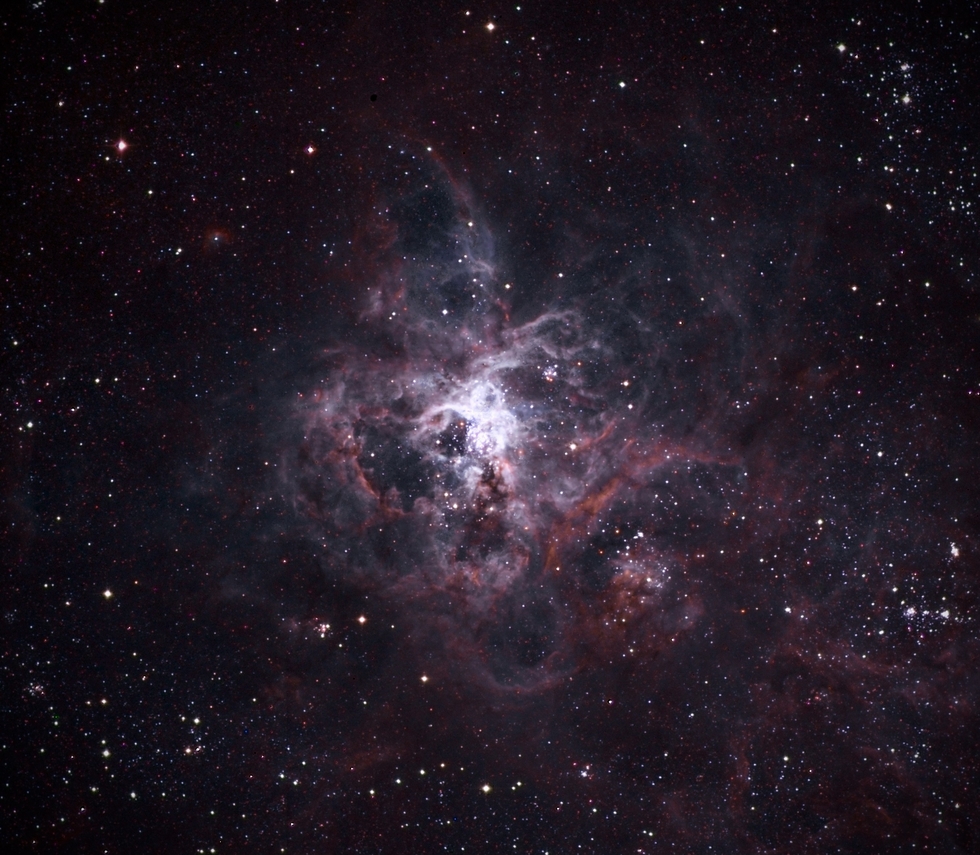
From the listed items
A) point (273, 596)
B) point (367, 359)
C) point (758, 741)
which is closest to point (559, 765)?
point (758, 741)

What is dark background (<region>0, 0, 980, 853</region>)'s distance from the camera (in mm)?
5027

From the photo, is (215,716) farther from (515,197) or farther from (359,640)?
(515,197)

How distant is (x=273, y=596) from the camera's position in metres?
5.42

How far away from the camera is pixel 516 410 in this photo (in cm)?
544

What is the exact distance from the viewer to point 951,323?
5309 mm

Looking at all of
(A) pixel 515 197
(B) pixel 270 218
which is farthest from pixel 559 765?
(B) pixel 270 218

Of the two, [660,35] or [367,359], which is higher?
[660,35]

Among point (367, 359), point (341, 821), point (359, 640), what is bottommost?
point (341, 821)

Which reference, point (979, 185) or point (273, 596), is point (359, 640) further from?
point (979, 185)

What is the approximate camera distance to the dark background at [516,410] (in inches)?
198

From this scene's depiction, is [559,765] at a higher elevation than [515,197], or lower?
lower

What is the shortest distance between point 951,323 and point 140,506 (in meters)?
8.03

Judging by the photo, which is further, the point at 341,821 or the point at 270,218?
the point at 341,821

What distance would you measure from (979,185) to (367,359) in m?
6.01
